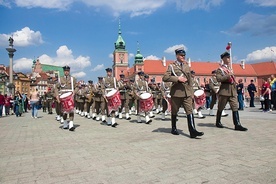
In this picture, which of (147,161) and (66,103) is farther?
(66,103)

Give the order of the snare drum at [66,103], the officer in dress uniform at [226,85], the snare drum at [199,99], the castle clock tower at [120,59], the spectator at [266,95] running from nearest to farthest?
the officer in dress uniform at [226,85] < the snare drum at [66,103] < the snare drum at [199,99] < the spectator at [266,95] < the castle clock tower at [120,59]

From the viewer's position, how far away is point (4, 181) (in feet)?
12.2

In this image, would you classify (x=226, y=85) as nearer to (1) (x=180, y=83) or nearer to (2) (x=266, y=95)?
(1) (x=180, y=83)

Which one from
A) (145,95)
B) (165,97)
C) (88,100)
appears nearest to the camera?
(145,95)

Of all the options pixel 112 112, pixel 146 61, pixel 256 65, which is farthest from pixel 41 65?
pixel 112 112

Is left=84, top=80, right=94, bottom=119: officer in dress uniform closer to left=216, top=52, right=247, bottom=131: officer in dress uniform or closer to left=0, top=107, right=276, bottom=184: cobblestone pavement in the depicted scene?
left=216, top=52, right=247, bottom=131: officer in dress uniform

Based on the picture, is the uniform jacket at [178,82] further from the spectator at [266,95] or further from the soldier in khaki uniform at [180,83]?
the spectator at [266,95]

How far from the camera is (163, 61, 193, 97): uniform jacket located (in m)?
7.04

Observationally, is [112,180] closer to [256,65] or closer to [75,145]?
[75,145]

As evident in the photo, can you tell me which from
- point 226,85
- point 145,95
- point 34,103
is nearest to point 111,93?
point 145,95

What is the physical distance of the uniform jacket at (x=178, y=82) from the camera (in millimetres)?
7038

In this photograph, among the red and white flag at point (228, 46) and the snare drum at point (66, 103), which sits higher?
the red and white flag at point (228, 46)

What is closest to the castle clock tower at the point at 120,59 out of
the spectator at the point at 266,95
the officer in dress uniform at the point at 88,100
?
the officer in dress uniform at the point at 88,100

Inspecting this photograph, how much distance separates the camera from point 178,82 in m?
6.99
